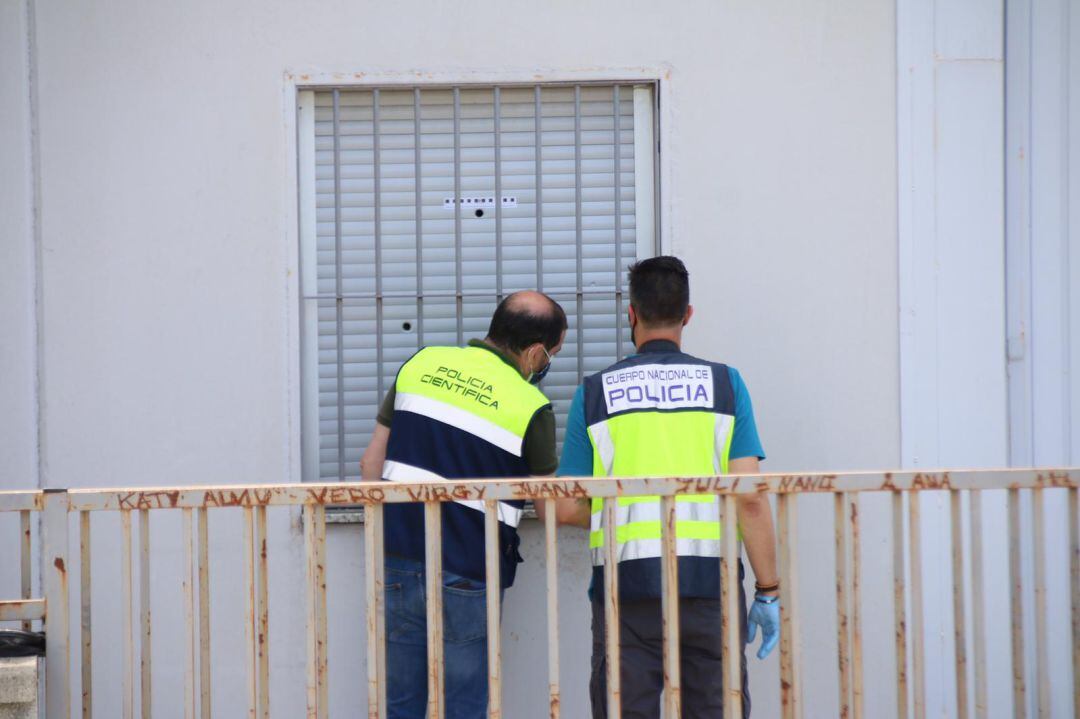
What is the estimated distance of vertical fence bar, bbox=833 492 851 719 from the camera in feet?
10.3

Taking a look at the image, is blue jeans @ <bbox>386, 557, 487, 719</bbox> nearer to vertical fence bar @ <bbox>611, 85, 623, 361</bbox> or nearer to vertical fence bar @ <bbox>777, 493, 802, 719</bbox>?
vertical fence bar @ <bbox>777, 493, 802, 719</bbox>

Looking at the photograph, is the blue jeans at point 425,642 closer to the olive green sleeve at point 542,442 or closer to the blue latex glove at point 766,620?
the olive green sleeve at point 542,442

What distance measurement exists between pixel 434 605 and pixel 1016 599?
1.64m

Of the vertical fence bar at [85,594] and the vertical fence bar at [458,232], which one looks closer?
the vertical fence bar at [85,594]

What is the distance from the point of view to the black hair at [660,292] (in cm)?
371

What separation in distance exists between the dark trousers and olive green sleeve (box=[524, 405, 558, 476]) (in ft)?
1.56

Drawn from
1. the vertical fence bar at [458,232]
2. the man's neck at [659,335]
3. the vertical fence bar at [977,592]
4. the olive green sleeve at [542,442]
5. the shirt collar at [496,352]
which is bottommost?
the vertical fence bar at [977,592]

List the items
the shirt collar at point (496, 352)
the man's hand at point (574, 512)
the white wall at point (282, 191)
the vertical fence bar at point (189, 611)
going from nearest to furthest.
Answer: the vertical fence bar at point (189, 611) < the man's hand at point (574, 512) < the shirt collar at point (496, 352) < the white wall at point (282, 191)

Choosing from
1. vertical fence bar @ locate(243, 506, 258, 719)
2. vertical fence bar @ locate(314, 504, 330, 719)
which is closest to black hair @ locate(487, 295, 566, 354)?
vertical fence bar @ locate(314, 504, 330, 719)

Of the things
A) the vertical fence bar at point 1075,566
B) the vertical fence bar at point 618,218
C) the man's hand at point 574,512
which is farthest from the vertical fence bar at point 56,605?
the vertical fence bar at point 1075,566

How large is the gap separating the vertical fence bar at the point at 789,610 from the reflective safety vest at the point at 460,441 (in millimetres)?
971

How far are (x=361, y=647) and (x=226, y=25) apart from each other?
Answer: 252 cm

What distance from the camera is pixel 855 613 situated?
3115 millimetres

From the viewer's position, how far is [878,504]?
4531mm
